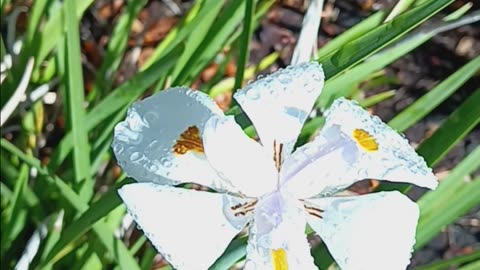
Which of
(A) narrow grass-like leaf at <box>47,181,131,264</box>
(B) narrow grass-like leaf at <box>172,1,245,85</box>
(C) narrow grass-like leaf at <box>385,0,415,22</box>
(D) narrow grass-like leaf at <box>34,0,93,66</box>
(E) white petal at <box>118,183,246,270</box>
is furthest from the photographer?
(D) narrow grass-like leaf at <box>34,0,93,66</box>

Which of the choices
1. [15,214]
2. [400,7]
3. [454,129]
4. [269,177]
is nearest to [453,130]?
[454,129]

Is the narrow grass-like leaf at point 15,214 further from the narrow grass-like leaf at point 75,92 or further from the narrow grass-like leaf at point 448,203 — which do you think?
the narrow grass-like leaf at point 448,203

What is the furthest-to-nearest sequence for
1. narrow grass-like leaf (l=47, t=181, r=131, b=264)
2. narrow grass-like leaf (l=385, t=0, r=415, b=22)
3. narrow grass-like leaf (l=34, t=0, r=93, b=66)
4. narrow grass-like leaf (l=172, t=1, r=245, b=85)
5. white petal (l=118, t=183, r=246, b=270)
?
narrow grass-like leaf (l=34, t=0, r=93, b=66), narrow grass-like leaf (l=172, t=1, r=245, b=85), narrow grass-like leaf (l=385, t=0, r=415, b=22), narrow grass-like leaf (l=47, t=181, r=131, b=264), white petal (l=118, t=183, r=246, b=270)

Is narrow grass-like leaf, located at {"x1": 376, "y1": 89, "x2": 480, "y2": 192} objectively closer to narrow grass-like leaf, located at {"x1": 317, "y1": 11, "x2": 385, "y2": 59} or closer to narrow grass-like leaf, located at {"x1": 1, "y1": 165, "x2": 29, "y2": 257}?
narrow grass-like leaf, located at {"x1": 317, "y1": 11, "x2": 385, "y2": 59}

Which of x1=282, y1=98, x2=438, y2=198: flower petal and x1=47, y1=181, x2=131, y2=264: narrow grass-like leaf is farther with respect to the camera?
x1=47, y1=181, x2=131, y2=264: narrow grass-like leaf

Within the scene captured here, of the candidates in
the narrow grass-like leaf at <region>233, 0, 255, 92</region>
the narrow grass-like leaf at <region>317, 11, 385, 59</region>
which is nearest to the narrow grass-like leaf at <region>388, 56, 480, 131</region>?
the narrow grass-like leaf at <region>317, 11, 385, 59</region>

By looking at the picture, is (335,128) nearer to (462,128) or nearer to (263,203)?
(263,203)

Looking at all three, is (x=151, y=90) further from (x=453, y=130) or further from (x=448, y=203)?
(x=453, y=130)
